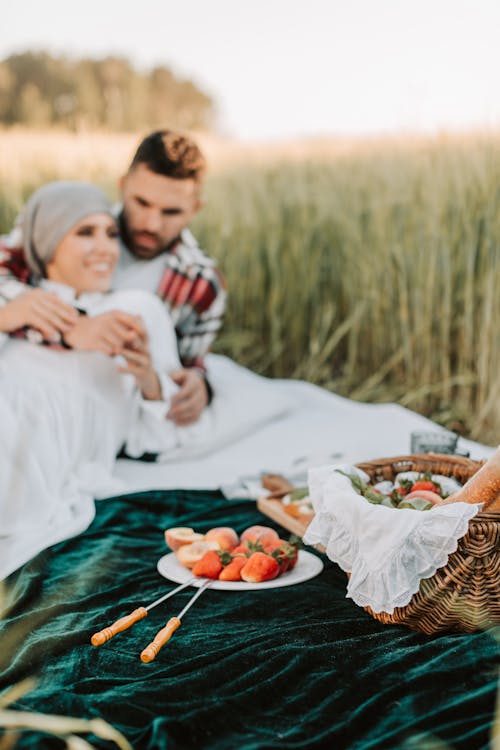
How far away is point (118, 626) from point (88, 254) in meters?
1.51

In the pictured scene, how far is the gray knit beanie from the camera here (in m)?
2.98

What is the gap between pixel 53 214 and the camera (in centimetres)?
299

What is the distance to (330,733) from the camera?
1406mm

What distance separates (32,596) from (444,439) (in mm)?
1209

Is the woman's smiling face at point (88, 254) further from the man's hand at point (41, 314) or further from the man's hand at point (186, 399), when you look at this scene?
the man's hand at point (186, 399)

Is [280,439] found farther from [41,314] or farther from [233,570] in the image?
[233,570]

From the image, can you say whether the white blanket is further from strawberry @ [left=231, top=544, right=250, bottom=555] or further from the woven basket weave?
the woven basket weave

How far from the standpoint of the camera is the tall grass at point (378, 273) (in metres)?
3.68

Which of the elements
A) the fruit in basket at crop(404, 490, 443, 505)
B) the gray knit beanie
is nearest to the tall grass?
the gray knit beanie

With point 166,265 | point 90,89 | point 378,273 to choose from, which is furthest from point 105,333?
point 90,89

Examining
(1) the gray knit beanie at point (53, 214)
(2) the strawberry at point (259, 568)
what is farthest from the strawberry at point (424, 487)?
(1) the gray knit beanie at point (53, 214)

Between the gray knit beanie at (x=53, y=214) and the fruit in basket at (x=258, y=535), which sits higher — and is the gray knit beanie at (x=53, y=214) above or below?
above

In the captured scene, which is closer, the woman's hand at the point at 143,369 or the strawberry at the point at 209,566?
the strawberry at the point at 209,566

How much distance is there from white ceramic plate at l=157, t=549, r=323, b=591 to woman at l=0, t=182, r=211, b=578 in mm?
356
